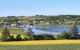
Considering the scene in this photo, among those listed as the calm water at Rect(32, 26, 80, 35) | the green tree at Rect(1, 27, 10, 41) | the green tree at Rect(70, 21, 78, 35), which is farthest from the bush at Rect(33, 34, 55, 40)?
the green tree at Rect(1, 27, 10, 41)

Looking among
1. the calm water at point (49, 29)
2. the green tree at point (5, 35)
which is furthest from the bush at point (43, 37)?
the green tree at point (5, 35)

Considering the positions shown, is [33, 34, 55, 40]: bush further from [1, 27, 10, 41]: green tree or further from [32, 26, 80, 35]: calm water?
[1, 27, 10, 41]: green tree

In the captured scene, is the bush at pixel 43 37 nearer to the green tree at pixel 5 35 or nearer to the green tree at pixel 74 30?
the green tree at pixel 74 30

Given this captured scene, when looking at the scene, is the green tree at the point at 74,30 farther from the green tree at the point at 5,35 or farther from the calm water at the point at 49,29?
the green tree at the point at 5,35

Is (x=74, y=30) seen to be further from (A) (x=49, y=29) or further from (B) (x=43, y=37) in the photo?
(B) (x=43, y=37)

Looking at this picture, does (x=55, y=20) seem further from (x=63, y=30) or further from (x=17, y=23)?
(x=17, y=23)

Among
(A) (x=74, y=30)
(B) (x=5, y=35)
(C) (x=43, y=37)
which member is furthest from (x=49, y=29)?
(B) (x=5, y=35)

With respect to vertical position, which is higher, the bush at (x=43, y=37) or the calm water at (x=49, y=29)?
the calm water at (x=49, y=29)

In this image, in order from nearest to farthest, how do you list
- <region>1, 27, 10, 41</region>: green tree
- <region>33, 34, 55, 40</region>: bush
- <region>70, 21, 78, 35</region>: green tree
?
<region>1, 27, 10, 41</region>: green tree, <region>33, 34, 55, 40</region>: bush, <region>70, 21, 78, 35</region>: green tree

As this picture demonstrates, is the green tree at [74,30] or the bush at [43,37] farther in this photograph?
the green tree at [74,30]

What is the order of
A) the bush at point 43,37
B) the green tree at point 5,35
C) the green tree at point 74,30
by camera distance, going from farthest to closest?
the green tree at point 74,30 → the bush at point 43,37 → the green tree at point 5,35

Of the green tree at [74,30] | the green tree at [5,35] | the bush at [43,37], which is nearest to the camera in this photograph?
the green tree at [5,35]

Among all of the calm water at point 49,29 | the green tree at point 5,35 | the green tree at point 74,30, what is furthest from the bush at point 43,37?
the green tree at point 5,35
